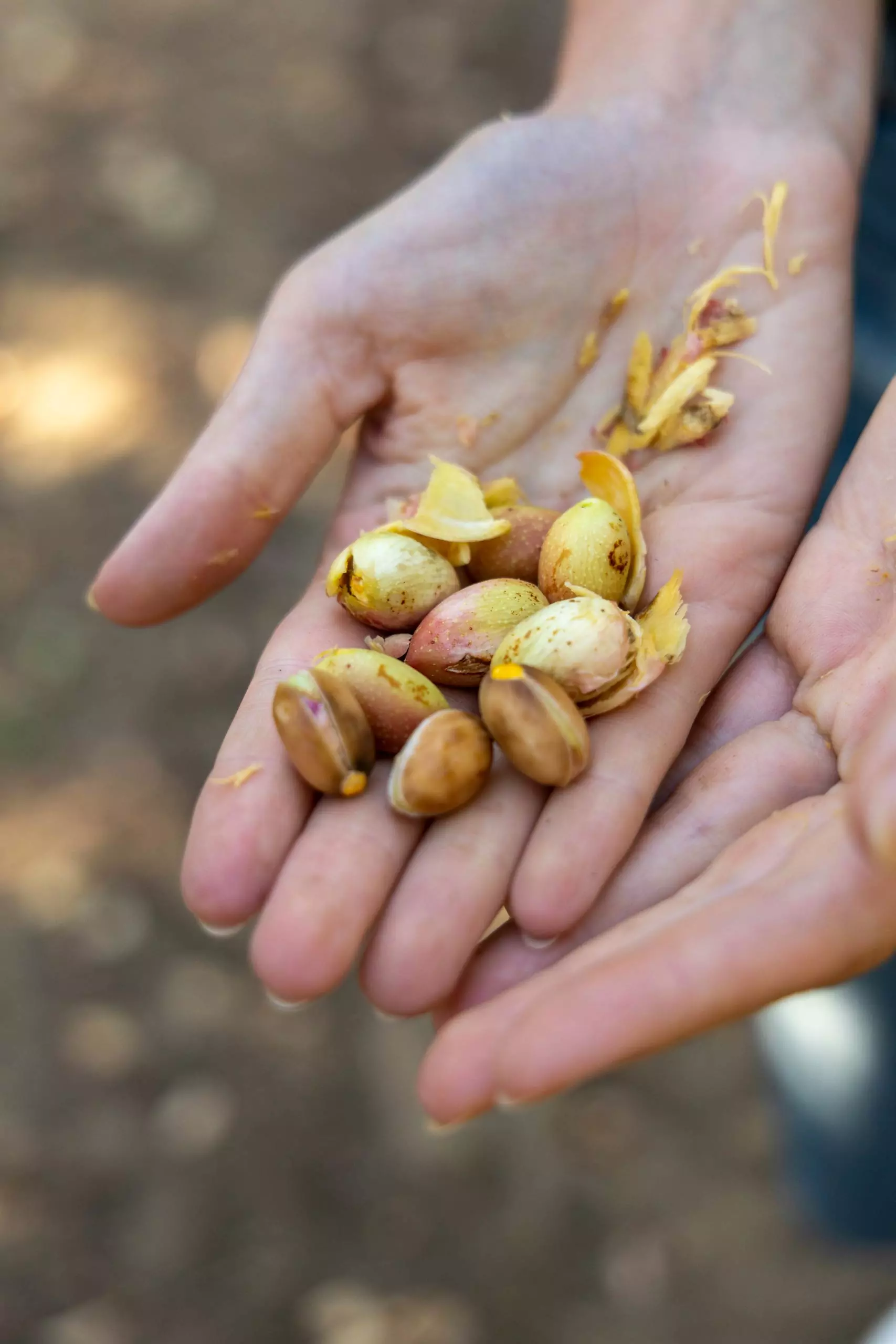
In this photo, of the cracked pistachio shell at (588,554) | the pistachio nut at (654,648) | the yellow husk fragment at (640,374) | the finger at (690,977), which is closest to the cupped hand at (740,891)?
the finger at (690,977)

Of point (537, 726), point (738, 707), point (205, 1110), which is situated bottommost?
point (205, 1110)

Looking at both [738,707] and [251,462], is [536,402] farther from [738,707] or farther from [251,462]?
[738,707]

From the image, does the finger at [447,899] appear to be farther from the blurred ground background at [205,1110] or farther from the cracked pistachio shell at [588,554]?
the blurred ground background at [205,1110]

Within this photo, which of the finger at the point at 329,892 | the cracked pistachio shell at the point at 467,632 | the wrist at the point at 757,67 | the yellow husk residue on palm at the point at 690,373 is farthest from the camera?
the wrist at the point at 757,67

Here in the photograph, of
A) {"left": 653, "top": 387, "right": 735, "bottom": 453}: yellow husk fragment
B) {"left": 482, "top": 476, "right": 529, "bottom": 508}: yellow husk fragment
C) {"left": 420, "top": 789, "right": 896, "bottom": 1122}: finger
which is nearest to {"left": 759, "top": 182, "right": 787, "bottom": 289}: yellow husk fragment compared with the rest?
{"left": 653, "top": 387, "right": 735, "bottom": 453}: yellow husk fragment

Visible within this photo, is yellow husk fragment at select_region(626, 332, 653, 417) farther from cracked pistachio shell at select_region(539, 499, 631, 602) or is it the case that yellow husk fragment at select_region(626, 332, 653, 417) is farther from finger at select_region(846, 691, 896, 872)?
finger at select_region(846, 691, 896, 872)

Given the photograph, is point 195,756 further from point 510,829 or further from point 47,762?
point 510,829

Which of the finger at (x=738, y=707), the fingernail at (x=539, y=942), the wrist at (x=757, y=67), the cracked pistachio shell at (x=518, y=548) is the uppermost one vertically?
the wrist at (x=757, y=67)

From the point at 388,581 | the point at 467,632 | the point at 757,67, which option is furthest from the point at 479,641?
the point at 757,67
